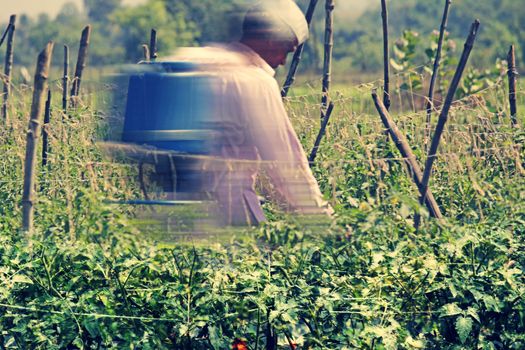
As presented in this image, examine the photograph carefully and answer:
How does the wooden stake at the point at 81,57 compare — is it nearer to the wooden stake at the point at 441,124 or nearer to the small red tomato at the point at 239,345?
the wooden stake at the point at 441,124

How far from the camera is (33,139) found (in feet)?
14.1

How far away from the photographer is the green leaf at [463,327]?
142 inches

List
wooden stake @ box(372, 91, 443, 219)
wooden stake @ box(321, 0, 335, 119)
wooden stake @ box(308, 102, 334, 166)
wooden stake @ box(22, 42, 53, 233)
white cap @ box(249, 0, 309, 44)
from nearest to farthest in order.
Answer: white cap @ box(249, 0, 309, 44)
wooden stake @ box(22, 42, 53, 233)
wooden stake @ box(372, 91, 443, 219)
wooden stake @ box(308, 102, 334, 166)
wooden stake @ box(321, 0, 335, 119)

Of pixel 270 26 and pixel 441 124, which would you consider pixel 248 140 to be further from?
pixel 441 124

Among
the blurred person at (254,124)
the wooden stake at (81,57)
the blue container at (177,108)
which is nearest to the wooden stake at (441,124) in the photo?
the blurred person at (254,124)

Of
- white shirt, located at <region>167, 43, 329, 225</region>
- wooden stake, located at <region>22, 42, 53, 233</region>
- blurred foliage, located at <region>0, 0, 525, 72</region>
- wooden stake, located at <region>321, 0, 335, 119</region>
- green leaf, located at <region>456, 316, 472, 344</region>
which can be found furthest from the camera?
blurred foliage, located at <region>0, 0, 525, 72</region>

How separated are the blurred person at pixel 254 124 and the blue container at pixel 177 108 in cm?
4

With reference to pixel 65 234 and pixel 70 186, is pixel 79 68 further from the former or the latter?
pixel 65 234

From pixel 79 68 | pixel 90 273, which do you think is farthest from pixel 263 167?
pixel 79 68

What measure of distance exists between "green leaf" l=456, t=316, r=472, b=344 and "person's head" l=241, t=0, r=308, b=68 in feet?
3.89

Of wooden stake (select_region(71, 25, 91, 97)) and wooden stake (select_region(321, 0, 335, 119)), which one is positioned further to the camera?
wooden stake (select_region(71, 25, 91, 97))

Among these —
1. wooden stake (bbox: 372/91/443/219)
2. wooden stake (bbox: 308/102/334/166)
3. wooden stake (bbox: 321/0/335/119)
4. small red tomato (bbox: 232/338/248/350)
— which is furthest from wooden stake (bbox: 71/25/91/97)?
small red tomato (bbox: 232/338/248/350)

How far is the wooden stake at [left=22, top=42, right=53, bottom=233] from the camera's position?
4273mm

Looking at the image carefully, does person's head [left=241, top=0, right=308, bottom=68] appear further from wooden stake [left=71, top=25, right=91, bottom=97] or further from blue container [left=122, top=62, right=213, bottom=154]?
wooden stake [left=71, top=25, right=91, bottom=97]
